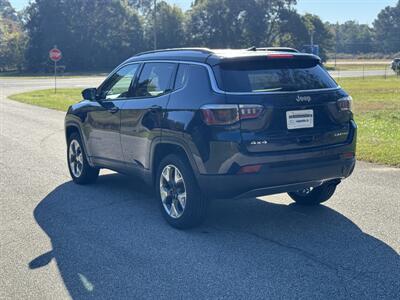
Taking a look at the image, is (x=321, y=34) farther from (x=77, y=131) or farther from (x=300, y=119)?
(x=300, y=119)

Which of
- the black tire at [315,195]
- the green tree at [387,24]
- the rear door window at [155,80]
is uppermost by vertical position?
the green tree at [387,24]

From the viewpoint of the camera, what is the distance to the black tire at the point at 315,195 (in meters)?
6.49

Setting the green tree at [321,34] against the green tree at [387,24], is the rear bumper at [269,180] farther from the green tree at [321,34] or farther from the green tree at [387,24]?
the green tree at [387,24]

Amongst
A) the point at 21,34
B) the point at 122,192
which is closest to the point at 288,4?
the point at 21,34

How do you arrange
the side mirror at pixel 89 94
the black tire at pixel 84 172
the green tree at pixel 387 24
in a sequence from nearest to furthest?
the side mirror at pixel 89 94 < the black tire at pixel 84 172 < the green tree at pixel 387 24

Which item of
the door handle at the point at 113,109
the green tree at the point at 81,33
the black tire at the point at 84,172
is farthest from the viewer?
the green tree at the point at 81,33

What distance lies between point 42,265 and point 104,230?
3.40 feet

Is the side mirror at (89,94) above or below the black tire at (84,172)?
above

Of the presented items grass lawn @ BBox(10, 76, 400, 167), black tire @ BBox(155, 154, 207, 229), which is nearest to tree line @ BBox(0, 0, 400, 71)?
grass lawn @ BBox(10, 76, 400, 167)

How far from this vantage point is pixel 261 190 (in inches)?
209

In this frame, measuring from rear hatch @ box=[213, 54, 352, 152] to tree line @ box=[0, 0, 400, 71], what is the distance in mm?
71228

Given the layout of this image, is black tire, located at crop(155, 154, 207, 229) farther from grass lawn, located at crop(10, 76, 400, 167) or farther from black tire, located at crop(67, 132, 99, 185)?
grass lawn, located at crop(10, 76, 400, 167)

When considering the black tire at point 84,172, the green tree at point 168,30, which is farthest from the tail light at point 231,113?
the green tree at point 168,30

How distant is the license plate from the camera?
5336 mm
